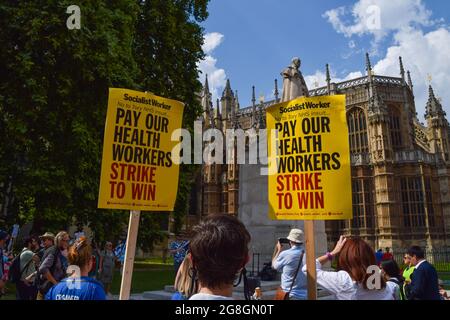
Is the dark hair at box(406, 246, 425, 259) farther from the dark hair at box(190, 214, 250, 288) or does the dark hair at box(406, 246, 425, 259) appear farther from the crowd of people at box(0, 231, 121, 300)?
the crowd of people at box(0, 231, 121, 300)

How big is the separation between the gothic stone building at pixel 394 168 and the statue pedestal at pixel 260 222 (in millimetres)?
27062

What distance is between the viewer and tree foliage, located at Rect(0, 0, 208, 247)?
10617 mm

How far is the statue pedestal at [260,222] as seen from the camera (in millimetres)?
9984

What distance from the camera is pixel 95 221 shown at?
40.9 feet

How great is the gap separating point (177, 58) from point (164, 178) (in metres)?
14.3

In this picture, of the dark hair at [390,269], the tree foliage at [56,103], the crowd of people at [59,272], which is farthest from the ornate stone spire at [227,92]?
the dark hair at [390,269]

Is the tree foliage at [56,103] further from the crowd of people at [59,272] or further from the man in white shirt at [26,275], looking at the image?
the man in white shirt at [26,275]

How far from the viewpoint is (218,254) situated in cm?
195

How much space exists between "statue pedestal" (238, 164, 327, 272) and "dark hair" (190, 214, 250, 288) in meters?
8.04

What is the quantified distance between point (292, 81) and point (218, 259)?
741 cm
